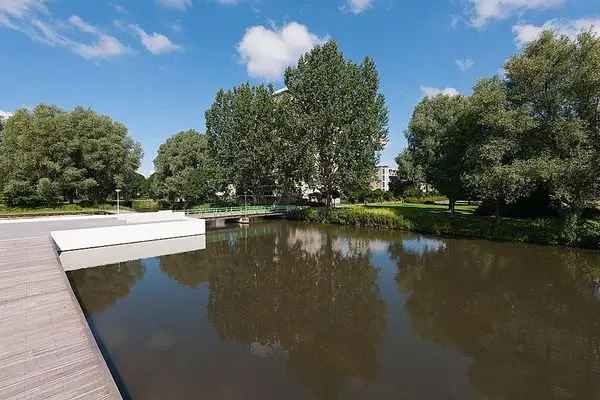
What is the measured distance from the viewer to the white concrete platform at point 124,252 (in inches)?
581

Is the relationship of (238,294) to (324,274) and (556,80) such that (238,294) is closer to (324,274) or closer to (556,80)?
(324,274)

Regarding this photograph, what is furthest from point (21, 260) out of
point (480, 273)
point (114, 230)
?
point (480, 273)

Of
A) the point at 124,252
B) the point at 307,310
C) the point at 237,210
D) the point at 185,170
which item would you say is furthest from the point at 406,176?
the point at 307,310

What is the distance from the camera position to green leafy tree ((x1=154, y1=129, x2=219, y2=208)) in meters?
35.6

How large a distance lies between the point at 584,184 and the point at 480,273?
917 cm

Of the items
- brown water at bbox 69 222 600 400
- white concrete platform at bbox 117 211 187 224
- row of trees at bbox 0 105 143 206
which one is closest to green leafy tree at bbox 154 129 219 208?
row of trees at bbox 0 105 143 206

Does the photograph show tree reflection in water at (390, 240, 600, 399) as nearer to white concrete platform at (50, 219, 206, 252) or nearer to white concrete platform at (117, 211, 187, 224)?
white concrete platform at (50, 219, 206, 252)

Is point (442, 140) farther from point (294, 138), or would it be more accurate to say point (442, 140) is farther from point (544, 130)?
point (294, 138)

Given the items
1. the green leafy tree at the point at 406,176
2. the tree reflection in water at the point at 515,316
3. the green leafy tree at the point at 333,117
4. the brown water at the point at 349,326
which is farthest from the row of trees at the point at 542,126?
the green leafy tree at the point at 406,176

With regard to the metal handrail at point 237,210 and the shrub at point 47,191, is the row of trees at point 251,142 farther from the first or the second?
the metal handrail at point 237,210

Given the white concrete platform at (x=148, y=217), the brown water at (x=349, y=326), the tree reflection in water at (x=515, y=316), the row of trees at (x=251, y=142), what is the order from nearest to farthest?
1. the brown water at (x=349, y=326)
2. the tree reflection in water at (x=515, y=316)
3. the white concrete platform at (x=148, y=217)
4. the row of trees at (x=251, y=142)

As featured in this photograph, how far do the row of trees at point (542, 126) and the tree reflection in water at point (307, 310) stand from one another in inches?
405

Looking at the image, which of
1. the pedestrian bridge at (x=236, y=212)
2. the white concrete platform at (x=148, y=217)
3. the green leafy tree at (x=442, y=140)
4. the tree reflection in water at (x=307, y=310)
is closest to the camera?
the tree reflection in water at (x=307, y=310)

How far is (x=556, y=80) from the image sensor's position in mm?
17906
